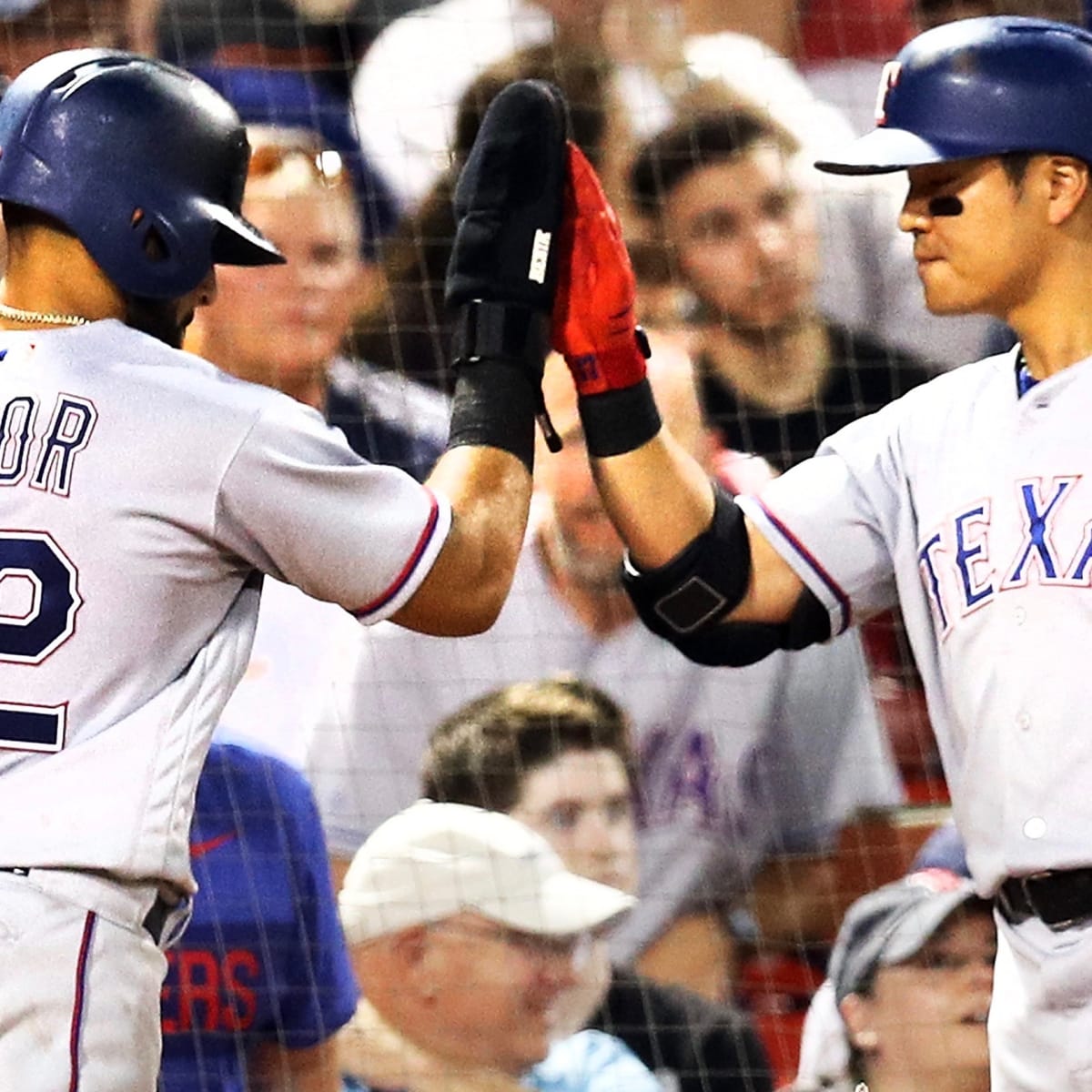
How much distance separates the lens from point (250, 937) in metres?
3.35

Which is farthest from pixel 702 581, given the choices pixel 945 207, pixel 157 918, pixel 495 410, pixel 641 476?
pixel 157 918

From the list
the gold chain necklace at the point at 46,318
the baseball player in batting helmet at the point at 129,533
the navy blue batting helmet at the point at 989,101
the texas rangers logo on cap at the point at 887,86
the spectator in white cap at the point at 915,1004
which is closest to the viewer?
the baseball player in batting helmet at the point at 129,533

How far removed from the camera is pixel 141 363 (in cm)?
214

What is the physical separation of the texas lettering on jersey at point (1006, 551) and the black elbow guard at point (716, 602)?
7.6 inches

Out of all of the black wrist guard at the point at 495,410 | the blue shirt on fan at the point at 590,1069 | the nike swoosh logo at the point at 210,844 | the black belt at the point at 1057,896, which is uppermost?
the black wrist guard at the point at 495,410

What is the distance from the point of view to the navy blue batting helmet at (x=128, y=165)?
2.14 meters

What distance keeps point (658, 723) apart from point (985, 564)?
1358mm

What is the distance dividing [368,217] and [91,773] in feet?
6.91

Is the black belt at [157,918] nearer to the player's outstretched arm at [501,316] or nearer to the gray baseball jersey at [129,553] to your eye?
the gray baseball jersey at [129,553]

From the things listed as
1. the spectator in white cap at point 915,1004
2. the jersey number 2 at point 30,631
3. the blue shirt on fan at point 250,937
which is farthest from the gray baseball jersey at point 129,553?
the spectator in white cap at point 915,1004

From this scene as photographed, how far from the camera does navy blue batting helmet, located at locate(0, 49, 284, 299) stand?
2139 millimetres

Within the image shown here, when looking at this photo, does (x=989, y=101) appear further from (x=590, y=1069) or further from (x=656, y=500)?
(x=590, y=1069)

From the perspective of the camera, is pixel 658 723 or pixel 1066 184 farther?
pixel 658 723

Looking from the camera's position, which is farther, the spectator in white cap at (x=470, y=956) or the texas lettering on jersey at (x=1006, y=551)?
the spectator in white cap at (x=470, y=956)
